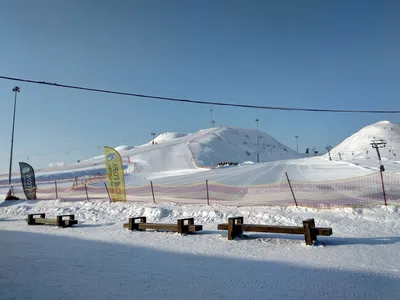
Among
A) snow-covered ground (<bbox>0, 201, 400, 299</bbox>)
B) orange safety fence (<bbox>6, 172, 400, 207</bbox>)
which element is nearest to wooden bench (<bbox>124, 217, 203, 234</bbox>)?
snow-covered ground (<bbox>0, 201, 400, 299</bbox>)

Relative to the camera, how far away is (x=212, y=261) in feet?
23.6

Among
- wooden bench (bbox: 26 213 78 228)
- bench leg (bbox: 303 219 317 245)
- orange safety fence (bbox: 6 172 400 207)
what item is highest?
orange safety fence (bbox: 6 172 400 207)

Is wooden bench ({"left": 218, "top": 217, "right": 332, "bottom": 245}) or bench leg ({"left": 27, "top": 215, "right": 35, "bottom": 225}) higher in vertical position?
bench leg ({"left": 27, "top": 215, "right": 35, "bottom": 225})

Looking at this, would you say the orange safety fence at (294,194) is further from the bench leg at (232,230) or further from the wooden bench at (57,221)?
the wooden bench at (57,221)

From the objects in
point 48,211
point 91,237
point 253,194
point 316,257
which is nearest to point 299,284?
point 316,257

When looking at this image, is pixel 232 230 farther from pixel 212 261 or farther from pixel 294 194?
pixel 294 194

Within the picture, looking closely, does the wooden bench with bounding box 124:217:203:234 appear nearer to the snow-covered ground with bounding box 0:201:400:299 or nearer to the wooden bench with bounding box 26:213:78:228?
the snow-covered ground with bounding box 0:201:400:299

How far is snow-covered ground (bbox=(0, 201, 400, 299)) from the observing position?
5.34 metres

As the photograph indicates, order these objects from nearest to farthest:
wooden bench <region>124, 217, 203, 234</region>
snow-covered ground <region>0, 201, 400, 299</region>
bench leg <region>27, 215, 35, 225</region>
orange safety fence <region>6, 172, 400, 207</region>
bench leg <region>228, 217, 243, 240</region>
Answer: snow-covered ground <region>0, 201, 400, 299</region>, bench leg <region>228, 217, 243, 240</region>, wooden bench <region>124, 217, 203, 234</region>, orange safety fence <region>6, 172, 400, 207</region>, bench leg <region>27, 215, 35, 225</region>

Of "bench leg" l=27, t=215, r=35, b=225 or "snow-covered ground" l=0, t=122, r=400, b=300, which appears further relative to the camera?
"bench leg" l=27, t=215, r=35, b=225

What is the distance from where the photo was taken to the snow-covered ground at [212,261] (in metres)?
5.34

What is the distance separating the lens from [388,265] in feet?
21.4

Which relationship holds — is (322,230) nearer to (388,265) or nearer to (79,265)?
(388,265)

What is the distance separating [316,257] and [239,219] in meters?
3.19
